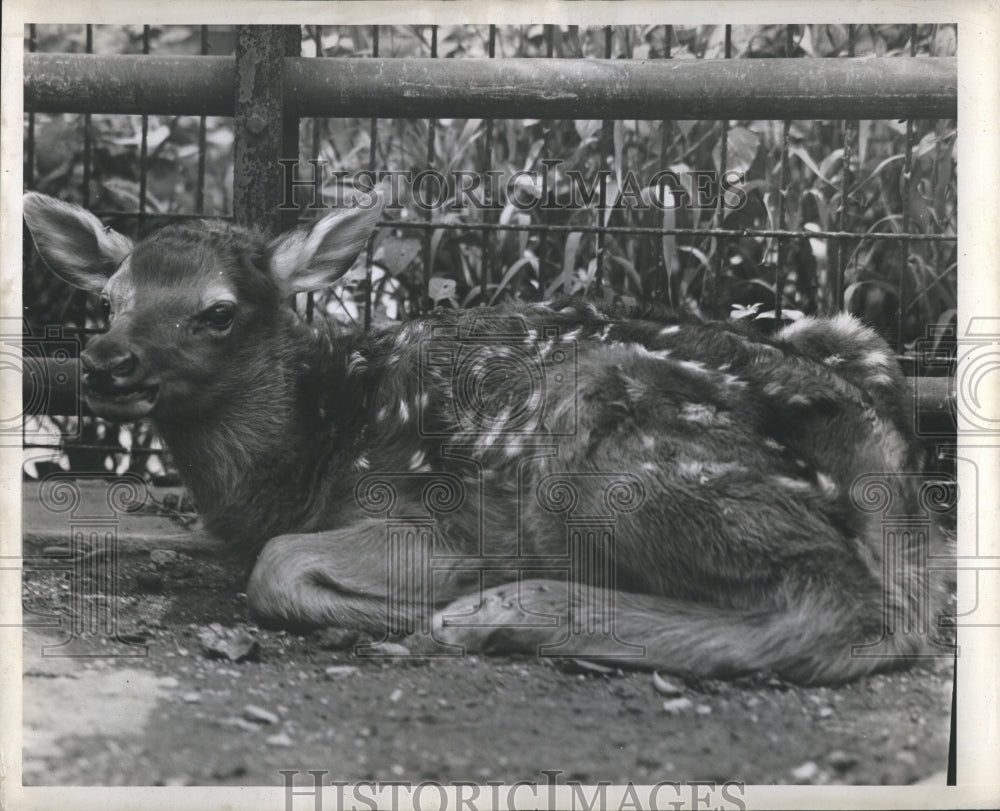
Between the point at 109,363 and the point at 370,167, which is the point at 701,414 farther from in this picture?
the point at 109,363

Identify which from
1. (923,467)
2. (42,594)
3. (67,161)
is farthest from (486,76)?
(42,594)

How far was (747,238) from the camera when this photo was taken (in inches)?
185

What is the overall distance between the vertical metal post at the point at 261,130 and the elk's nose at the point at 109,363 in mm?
855

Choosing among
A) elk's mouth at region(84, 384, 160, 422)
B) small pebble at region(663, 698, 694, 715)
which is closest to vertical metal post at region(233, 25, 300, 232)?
elk's mouth at region(84, 384, 160, 422)

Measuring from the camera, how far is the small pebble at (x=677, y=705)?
3.60 metres

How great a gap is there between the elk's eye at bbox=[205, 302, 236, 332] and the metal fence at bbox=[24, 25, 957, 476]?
0.47 m

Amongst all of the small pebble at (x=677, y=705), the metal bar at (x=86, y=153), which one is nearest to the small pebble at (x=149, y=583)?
the metal bar at (x=86, y=153)

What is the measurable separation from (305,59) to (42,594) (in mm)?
2258

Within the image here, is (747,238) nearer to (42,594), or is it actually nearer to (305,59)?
(305,59)

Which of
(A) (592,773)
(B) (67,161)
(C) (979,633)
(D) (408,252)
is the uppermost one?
(B) (67,161)

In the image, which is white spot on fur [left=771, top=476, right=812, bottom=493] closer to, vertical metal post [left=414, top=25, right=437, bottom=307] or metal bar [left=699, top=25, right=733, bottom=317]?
metal bar [left=699, top=25, right=733, bottom=317]

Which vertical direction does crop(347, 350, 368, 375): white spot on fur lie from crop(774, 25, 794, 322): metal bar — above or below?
below

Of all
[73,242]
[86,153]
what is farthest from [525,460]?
[86,153]

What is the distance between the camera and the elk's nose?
156 inches
